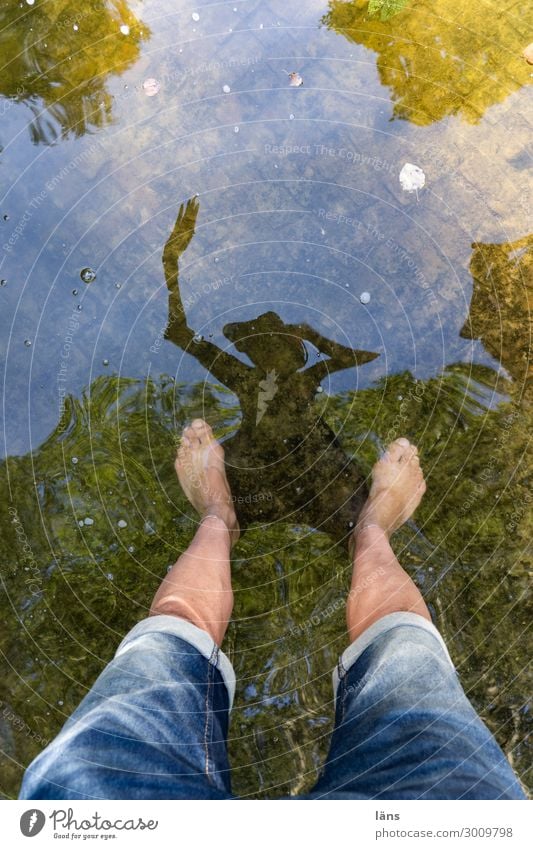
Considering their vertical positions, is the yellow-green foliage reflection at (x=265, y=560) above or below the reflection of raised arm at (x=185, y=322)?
below

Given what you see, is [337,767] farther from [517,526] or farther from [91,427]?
[91,427]

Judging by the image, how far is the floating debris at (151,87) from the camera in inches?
75.4

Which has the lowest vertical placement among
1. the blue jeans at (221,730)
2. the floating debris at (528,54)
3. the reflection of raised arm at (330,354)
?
the blue jeans at (221,730)

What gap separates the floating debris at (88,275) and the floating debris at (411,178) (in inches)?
44.4

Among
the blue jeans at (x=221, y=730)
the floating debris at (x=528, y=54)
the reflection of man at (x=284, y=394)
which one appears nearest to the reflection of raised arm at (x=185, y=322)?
the reflection of man at (x=284, y=394)

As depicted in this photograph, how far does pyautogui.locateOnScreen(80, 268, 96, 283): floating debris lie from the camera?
195cm

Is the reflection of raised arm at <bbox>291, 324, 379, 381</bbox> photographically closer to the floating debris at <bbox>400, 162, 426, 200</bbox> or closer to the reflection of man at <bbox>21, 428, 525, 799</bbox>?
the reflection of man at <bbox>21, 428, 525, 799</bbox>

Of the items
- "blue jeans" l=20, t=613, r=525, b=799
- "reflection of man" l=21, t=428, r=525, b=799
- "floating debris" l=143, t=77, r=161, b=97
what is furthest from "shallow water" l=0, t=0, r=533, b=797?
"blue jeans" l=20, t=613, r=525, b=799

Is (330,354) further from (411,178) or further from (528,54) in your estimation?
(528,54)

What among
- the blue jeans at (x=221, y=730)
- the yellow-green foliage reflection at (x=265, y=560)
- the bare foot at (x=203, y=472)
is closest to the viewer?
the blue jeans at (x=221, y=730)

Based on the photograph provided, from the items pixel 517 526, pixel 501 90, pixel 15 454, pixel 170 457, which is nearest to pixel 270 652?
pixel 170 457

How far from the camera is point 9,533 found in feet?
6.32

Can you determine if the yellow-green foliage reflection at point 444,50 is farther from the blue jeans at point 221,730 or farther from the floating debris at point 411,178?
the blue jeans at point 221,730
